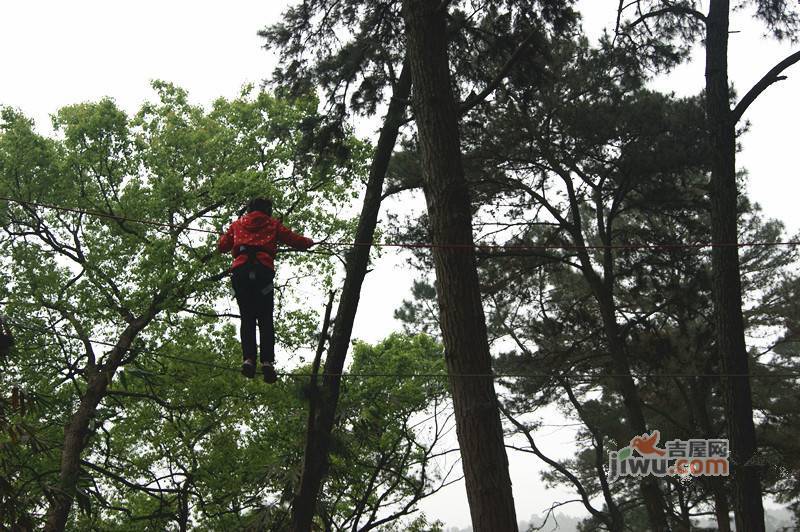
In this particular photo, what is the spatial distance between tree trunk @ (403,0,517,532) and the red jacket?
3.58ft

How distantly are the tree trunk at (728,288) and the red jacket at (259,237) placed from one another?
465 cm

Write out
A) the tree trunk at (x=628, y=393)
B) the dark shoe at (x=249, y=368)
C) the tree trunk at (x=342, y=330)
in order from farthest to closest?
the tree trunk at (x=628, y=393)
the tree trunk at (x=342, y=330)
the dark shoe at (x=249, y=368)

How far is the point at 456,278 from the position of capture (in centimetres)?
473

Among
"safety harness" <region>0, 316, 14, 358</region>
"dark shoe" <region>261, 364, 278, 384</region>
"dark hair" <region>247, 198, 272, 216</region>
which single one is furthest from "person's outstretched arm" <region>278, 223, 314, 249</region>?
"safety harness" <region>0, 316, 14, 358</region>

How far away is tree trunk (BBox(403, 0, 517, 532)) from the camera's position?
13.9 feet

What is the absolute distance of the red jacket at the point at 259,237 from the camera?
17.2 ft

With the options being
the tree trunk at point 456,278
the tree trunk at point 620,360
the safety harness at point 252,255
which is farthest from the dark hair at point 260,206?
the tree trunk at point 620,360

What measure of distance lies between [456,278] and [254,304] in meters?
1.59

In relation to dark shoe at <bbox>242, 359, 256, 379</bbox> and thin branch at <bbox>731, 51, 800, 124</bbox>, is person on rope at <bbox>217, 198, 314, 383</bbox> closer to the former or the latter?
dark shoe at <bbox>242, 359, 256, 379</bbox>

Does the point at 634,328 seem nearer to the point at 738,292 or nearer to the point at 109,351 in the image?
the point at 738,292

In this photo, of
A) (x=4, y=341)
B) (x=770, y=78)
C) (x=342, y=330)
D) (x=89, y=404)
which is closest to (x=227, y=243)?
(x=4, y=341)

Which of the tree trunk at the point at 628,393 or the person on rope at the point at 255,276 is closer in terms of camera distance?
the person on rope at the point at 255,276

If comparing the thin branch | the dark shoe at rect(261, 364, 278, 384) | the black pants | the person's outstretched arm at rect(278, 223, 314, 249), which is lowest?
the dark shoe at rect(261, 364, 278, 384)

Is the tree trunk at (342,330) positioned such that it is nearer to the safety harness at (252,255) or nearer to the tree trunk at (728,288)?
the safety harness at (252,255)
